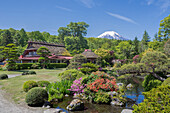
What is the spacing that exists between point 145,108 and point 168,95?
0.96 metres

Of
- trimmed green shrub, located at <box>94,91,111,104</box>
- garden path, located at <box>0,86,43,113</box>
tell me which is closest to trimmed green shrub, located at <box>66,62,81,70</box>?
trimmed green shrub, located at <box>94,91,111,104</box>

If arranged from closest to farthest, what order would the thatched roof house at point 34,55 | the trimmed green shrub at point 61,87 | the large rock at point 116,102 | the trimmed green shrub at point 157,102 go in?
the trimmed green shrub at point 157,102 → the large rock at point 116,102 → the trimmed green shrub at point 61,87 → the thatched roof house at point 34,55

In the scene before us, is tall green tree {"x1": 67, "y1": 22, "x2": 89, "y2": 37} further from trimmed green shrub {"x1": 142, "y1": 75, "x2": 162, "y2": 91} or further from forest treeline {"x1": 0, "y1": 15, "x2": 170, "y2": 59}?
trimmed green shrub {"x1": 142, "y1": 75, "x2": 162, "y2": 91}

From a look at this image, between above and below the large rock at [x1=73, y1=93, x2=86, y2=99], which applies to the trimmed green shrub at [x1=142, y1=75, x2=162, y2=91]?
above

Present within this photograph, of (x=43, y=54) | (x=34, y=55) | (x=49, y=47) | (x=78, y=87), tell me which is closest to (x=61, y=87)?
(x=78, y=87)

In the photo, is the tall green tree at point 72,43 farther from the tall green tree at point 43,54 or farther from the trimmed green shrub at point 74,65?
the trimmed green shrub at point 74,65

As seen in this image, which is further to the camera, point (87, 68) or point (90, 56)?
point (90, 56)

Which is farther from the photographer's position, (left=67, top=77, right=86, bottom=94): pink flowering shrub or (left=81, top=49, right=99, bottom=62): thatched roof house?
(left=81, top=49, right=99, bottom=62): thatched roof house

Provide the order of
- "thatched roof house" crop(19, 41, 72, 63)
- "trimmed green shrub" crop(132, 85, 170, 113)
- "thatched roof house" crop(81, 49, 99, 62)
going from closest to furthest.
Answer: "trimmed green shrub" crop(132, 85, 170, 113), "thatched roof house" crop(81, 49, 99, 62), "thatched roof house" crop(19, 41, 72, 63)

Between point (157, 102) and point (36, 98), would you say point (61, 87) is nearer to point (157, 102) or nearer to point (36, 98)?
point (36, 98)

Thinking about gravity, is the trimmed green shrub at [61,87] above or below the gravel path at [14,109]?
above

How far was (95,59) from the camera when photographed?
39.9 metres

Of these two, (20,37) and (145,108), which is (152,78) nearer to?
(145,108)

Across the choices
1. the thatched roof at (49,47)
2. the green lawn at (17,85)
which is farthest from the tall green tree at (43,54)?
the green lawn at (17,85)
